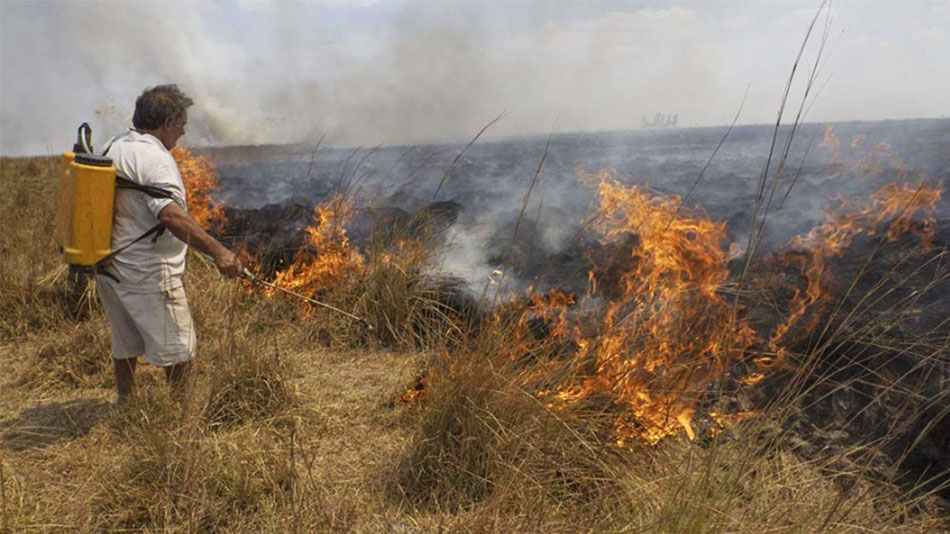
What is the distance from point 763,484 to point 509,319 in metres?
1.33

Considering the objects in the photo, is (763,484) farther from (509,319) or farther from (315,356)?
(315,356)

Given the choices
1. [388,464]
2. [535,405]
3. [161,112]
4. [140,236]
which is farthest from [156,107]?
[535,405]

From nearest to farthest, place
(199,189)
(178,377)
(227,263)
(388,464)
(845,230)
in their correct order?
(388,464) < (227,263) < (178,377) < (845,230) < (199,189)

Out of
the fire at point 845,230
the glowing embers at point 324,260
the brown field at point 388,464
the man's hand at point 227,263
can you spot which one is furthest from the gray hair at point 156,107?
the fire at point 845,230

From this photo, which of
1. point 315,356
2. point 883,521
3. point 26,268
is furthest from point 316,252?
point 883,521

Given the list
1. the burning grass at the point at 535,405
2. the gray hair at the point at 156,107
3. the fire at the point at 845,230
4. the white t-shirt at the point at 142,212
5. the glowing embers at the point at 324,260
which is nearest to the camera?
the burning grass at the point at 535,405

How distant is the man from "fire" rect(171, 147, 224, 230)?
14.3 ft

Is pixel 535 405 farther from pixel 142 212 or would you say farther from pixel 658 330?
pixel 142 212

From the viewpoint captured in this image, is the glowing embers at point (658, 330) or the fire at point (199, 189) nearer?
the glowing embers at point (658, 330)

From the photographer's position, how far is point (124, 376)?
310cm

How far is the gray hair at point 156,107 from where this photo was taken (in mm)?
2891

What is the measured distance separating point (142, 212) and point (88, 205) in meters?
0.23

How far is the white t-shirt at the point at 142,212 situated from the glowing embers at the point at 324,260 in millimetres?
1909

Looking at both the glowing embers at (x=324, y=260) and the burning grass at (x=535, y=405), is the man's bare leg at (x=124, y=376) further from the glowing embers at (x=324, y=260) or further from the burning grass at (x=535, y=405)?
the glowing embers at (x=324, y=260)
